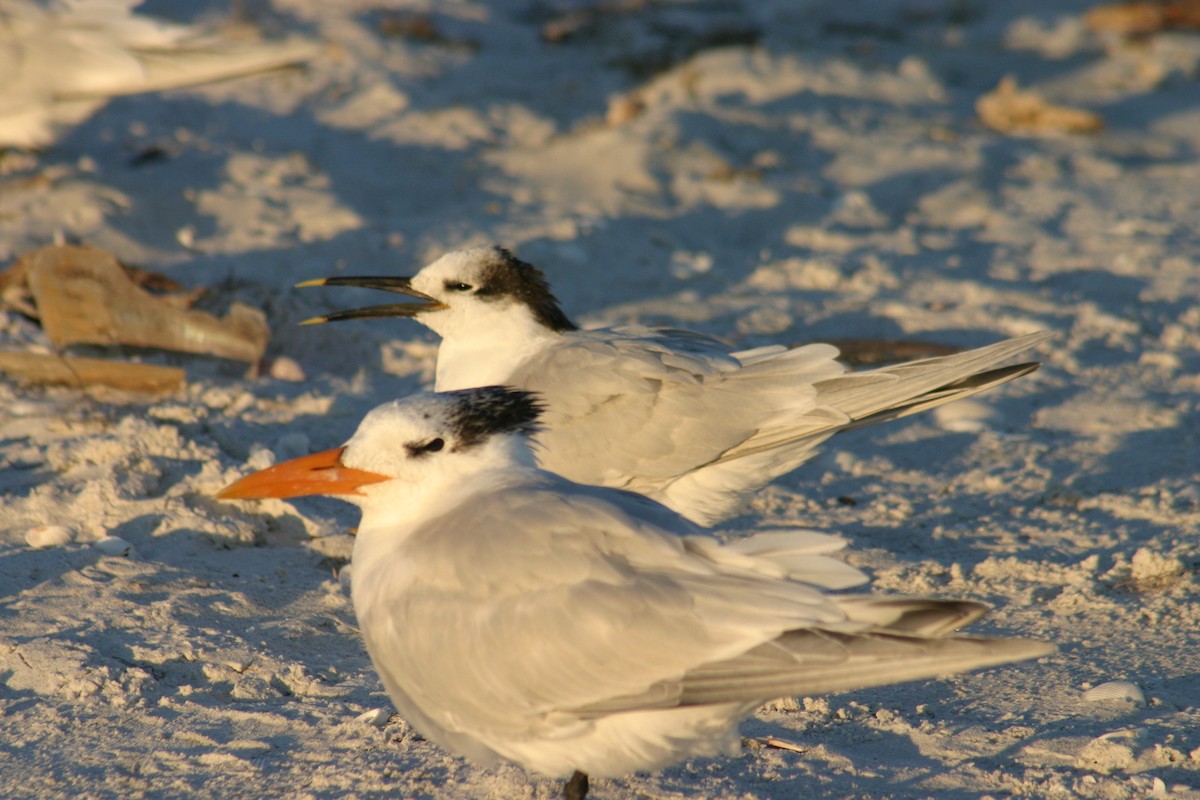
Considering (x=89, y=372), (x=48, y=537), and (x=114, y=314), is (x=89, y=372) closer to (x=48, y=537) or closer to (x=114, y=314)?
(x=114, y=314)

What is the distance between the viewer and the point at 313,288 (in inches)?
217

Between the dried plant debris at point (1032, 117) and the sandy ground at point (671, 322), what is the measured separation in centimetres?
12

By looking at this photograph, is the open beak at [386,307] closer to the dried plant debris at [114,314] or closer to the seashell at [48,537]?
the dried plant debris at [114,314]

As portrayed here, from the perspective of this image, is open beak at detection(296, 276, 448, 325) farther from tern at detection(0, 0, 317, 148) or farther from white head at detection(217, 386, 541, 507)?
tern at detection(0, 0, 317, 148)

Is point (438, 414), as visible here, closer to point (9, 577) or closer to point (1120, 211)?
point (9, 577)

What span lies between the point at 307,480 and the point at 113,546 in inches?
37.2

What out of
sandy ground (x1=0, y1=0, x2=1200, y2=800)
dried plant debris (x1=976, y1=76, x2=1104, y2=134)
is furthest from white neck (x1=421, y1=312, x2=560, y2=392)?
dried plant debris (x1=976, y1=76, x2=1104, y2=134)

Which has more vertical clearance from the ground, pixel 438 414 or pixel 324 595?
pixel 438 414

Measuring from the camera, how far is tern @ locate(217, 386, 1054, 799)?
2.46 metres

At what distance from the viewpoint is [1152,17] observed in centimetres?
1014

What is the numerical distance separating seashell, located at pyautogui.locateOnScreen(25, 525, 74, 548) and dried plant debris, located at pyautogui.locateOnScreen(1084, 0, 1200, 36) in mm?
9308

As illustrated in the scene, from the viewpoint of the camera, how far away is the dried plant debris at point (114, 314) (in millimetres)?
4898

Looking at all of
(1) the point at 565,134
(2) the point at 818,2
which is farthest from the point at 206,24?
(2) the point at 818,2

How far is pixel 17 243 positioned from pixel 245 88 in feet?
7.93
